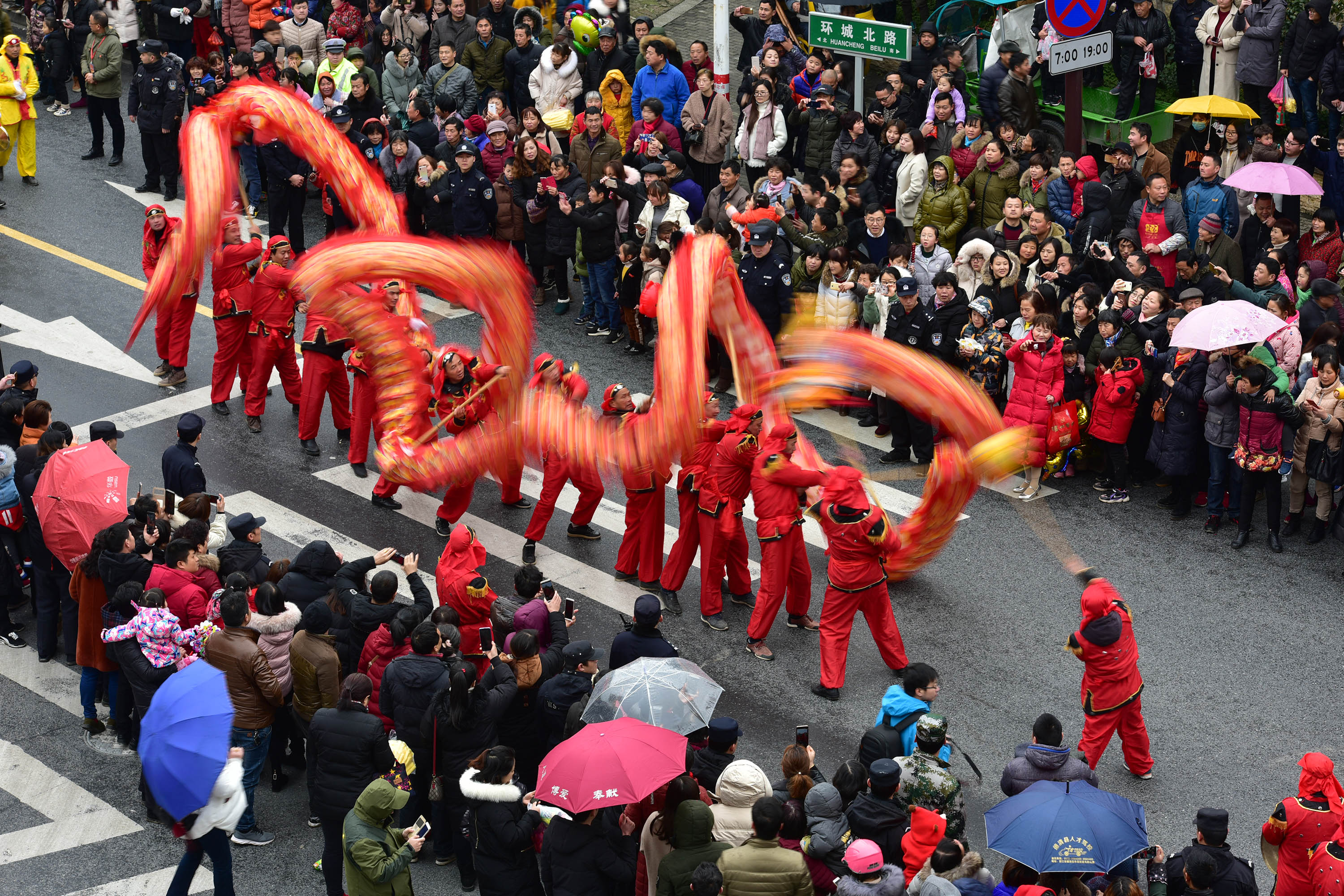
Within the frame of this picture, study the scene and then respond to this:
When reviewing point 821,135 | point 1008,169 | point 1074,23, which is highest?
point 1074,23

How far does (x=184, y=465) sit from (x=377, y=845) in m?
5.18

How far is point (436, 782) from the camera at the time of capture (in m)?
8.80

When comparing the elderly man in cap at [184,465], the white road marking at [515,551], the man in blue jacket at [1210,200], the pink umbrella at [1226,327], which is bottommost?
the white road marking at [515,551]

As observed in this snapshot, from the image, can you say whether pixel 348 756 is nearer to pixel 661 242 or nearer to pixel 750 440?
pixel 750 440

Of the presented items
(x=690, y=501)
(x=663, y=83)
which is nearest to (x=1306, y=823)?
(x=690, y=501)

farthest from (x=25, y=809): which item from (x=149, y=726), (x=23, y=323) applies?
(x=23, y=323)

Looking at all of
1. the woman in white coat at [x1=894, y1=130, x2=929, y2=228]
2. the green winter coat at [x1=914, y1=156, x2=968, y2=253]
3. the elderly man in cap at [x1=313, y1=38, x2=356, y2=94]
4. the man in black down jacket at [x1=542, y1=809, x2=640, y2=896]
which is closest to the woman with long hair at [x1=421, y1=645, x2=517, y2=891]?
the man in black down jacket at [x1=542, y1=809, x2=640, y2=896]

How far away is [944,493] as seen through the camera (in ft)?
34.6

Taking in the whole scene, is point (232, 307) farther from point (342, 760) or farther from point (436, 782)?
point (342, 760)

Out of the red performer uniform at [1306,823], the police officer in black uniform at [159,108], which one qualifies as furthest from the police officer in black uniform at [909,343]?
the police officer in black uniform at [159,108]

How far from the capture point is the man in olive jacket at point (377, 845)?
7672mm

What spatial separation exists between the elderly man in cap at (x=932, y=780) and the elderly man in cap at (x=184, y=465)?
20.7 feet

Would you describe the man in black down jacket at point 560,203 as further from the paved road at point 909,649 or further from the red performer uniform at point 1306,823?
the red performer uniform at point 1306,823

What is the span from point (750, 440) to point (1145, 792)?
3566 millimetres
